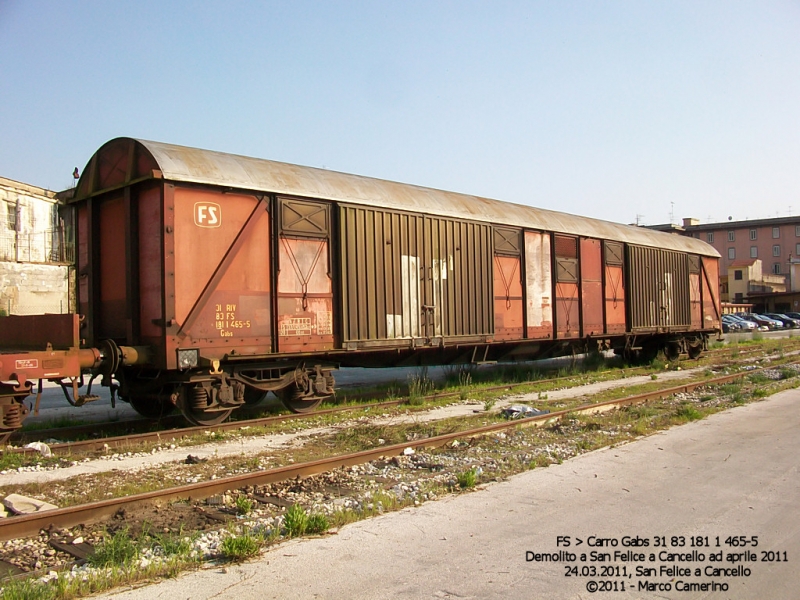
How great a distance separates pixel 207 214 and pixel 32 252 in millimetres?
22650

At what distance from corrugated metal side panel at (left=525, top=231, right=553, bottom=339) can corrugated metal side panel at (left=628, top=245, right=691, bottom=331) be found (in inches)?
155

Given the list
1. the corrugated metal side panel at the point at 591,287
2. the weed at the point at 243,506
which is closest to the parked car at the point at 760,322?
the corrugated metal side panel at the point at 591,287

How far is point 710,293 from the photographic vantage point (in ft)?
76.2

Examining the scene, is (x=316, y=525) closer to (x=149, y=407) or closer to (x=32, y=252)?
(x=149, y=407)

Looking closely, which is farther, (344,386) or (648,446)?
(344,386)

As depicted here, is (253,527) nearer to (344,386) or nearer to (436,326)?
(436,326)

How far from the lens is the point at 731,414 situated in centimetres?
1062

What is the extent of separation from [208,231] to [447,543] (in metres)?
6.35

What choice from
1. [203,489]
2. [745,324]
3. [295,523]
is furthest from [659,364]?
[745,324]

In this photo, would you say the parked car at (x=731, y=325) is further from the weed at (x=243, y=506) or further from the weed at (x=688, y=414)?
the weed at (x=243, y=506)

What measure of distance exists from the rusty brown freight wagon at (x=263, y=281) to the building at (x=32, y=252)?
18.3m

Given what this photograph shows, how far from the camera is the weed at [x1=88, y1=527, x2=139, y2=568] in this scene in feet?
14.6

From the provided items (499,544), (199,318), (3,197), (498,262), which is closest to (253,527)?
(499,544)

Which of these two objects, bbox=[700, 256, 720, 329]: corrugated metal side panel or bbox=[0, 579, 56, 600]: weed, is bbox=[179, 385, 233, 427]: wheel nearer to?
bbox=[0, 579, 56, 600]: weed
